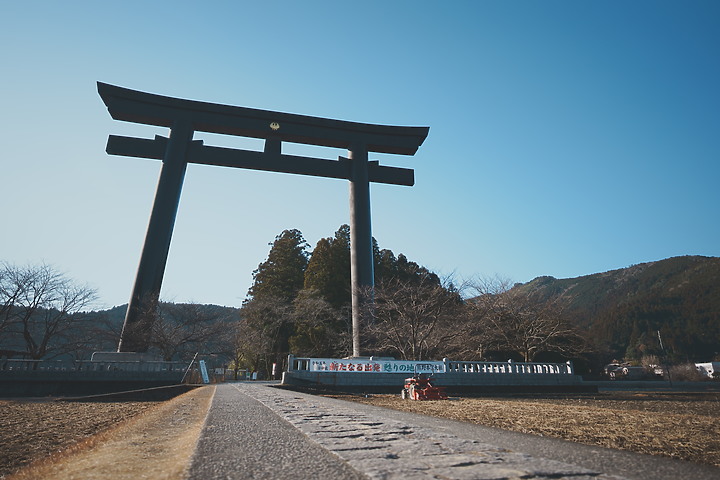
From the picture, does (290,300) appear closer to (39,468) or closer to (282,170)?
(282,170)

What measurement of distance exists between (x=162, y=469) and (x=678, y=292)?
10579 centimetres

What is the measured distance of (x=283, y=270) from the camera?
1350 inches

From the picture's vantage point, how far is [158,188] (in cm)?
1878

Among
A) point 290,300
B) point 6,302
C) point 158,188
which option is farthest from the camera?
point 290,300

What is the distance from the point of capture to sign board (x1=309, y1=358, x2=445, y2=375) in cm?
1389

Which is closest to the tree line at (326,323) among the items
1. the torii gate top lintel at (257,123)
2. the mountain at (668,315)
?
the torii gate top lintel at (257,123)

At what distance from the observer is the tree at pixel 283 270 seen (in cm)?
3328

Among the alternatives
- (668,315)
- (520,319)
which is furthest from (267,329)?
(668,315)

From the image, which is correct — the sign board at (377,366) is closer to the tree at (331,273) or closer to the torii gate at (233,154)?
the torii gate at (233,154)

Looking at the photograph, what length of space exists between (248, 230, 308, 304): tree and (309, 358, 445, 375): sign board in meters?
18.3

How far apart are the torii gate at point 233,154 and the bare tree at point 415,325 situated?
4.72ft

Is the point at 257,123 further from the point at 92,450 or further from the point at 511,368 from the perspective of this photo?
the point at 92,450

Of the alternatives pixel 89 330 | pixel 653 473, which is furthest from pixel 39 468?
pixel 89 330

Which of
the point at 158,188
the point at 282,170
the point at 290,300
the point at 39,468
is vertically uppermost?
the point at 282,170
